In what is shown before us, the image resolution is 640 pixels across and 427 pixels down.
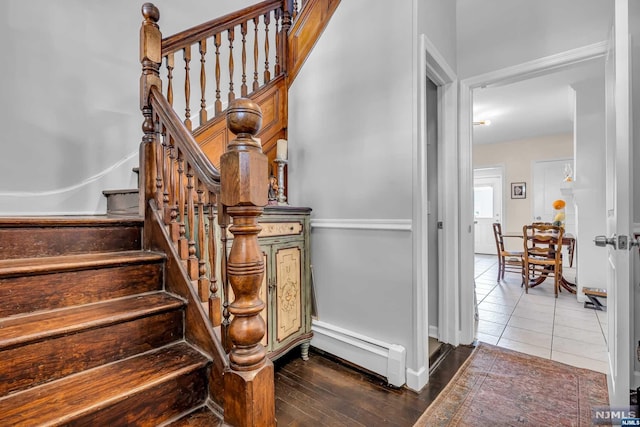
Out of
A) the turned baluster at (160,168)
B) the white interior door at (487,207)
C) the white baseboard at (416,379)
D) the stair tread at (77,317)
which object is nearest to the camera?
the stair tread at (77,317)

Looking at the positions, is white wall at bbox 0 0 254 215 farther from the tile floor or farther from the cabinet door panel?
the tile floor

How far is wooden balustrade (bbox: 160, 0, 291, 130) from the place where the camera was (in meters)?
2.00

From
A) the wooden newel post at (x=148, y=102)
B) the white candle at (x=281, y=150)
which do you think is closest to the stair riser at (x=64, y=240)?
the wooden newel post at (x=148, y=102)

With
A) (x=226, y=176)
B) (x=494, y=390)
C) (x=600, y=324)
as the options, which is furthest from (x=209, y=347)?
(x=600, y=324)

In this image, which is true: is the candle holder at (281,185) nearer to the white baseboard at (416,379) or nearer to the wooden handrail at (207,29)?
the wooden handrail at (207,29)

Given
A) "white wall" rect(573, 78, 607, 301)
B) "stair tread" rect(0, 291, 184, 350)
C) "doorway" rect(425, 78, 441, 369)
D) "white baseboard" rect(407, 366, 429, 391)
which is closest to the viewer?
"stair tread" rect(0, 291, 184, 350)

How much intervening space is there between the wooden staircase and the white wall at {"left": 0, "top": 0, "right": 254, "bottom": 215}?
4.02 ft

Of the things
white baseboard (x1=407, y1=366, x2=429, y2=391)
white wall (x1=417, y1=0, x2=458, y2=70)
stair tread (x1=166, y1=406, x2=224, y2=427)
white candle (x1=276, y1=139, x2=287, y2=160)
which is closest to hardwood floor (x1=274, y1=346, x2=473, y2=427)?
white baseboard (x1=407, y1=366, x2=429, y2=391)

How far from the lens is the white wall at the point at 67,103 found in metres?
2.03

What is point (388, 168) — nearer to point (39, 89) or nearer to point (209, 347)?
point (209, 347)

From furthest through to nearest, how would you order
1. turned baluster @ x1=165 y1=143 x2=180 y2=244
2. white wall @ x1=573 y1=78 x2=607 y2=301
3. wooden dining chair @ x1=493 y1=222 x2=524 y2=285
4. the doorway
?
wooden dining chair @ x1=493 y1=222 x2=524 y2=285
white wall @ x1=573 y1=78 x2=607 y2=301
the doorway
turned baluster @ x1=165 y1=143 x2=180 y2=244

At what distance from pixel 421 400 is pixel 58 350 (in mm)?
1675

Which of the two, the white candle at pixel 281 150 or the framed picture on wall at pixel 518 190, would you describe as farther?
the framed picture on wall at pixel 518 190

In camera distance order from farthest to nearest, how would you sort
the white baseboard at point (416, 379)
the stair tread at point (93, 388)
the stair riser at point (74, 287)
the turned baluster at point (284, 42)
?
the turned baluster at point (284, 42) → the white baseboard at point (416, 379) → the stair riser at point (74, 287) → the stair tread at point (93, 388)
